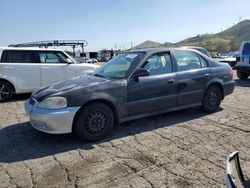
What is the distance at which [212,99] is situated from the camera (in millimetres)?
6125

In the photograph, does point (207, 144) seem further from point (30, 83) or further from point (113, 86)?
point (30, 83)

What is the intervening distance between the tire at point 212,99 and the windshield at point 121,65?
195 centimetres

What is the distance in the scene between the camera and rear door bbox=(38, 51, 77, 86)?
875 centimetres

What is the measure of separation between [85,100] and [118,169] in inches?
53.5

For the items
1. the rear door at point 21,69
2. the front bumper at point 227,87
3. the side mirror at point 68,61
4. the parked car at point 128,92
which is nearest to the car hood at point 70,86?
the parked car at point 128,92

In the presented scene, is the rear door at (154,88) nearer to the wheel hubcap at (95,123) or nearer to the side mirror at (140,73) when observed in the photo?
the side mirror at (140,73)

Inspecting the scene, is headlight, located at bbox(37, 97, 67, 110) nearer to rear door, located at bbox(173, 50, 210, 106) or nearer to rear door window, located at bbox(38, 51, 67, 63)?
rear door, located at bbox(173, 50, 210, 106)

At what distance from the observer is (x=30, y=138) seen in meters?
4.77

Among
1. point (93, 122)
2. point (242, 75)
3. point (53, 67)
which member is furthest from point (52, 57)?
point (242, 75)

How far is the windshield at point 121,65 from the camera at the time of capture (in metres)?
5.02

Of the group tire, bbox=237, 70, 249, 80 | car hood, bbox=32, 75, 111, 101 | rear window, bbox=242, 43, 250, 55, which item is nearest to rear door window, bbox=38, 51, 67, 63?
car hood, bbox=32, 75, 111, 101

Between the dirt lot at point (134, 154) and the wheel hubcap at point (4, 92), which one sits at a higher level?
the wheel hubcap at point (4, 92)

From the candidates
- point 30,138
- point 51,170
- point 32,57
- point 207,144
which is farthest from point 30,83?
point 207,144

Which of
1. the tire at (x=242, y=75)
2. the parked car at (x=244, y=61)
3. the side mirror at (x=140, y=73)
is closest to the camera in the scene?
the side mirror at (x=140, y=73)
